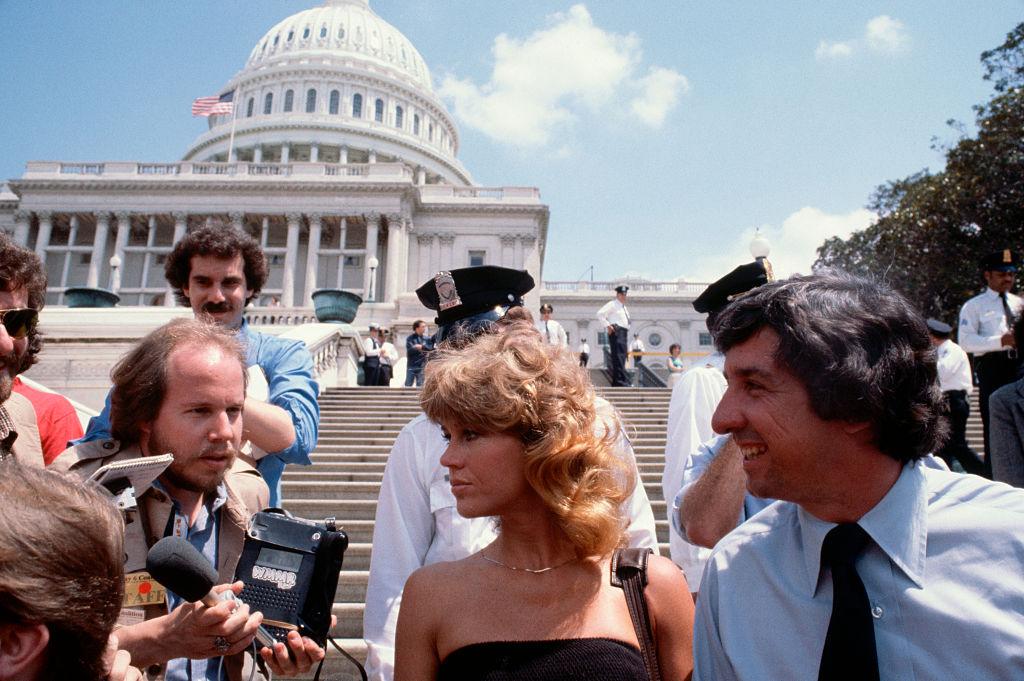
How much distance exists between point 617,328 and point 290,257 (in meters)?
38.2

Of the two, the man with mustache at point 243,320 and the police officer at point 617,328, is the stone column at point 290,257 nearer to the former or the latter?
the police officer at point 617,328

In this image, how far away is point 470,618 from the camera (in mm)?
1980

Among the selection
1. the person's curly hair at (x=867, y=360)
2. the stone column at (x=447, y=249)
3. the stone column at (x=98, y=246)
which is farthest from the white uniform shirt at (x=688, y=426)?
the stone column at (x=98, y=246)

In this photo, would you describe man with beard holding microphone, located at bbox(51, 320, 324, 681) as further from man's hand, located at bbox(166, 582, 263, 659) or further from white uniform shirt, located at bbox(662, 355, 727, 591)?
white uniform shirt, located at bbox(662, 355, 727, 591)

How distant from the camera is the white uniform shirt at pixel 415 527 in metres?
2.54

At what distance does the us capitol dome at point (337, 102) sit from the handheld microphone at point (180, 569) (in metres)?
65.6

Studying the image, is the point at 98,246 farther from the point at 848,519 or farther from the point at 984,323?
the point at 848,519

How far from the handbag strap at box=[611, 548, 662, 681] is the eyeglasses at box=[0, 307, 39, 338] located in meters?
2.24

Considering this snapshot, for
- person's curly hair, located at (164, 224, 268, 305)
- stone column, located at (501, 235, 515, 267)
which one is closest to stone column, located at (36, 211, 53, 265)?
stone column, located at (501, 235, 515, 267)

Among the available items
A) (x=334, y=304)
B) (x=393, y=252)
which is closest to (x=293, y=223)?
(x=393, y=252)

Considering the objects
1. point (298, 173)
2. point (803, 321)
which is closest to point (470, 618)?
point (803, 321)

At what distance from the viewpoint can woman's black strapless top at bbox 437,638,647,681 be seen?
6.20ft

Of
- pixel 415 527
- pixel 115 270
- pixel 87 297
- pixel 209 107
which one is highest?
pixel 209 107

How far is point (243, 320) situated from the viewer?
151 inches
